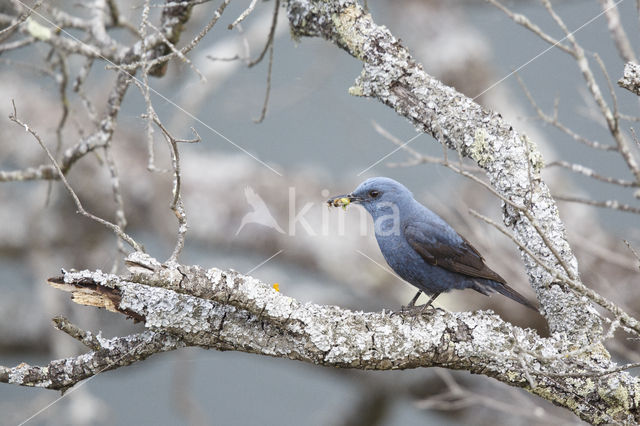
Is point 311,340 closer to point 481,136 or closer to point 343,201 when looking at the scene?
point 481,136

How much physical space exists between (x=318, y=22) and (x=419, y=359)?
5.24ft

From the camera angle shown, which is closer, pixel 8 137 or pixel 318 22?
pixel 318 22

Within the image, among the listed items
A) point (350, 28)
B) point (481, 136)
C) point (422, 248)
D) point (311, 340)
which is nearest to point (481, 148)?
point (481, 136)

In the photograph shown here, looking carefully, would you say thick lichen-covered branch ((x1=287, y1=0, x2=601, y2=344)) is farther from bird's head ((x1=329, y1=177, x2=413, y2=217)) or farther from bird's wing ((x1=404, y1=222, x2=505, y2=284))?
bird's head ((x1=329, y1=177, x2=413, y2=217))

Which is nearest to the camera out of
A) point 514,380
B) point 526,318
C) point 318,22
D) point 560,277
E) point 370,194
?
point 560,277

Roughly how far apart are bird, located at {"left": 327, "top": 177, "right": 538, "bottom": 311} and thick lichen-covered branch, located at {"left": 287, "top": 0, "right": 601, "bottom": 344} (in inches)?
25.2

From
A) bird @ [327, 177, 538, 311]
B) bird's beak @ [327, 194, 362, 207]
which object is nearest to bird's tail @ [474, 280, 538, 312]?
bird @ [327, 177, 538, 311]

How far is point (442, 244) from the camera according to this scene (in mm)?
3514

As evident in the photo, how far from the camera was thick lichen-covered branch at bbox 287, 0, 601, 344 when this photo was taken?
104 inches

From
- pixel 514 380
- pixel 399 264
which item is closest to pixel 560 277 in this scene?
pixel 514 380

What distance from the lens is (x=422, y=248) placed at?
11.5 ft

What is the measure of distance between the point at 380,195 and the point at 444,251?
52 centimetres

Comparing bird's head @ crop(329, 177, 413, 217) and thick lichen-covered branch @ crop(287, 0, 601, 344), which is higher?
bird's head @ crop(329, 177, 413, 217)

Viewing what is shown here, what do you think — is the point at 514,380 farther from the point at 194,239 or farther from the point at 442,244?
the point at 194,239
